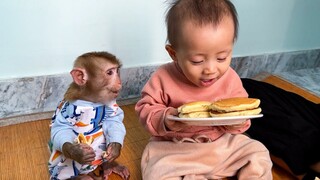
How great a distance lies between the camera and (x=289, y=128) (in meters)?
1.02

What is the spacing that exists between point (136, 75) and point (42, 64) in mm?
400

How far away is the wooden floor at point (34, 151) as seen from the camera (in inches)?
36.2

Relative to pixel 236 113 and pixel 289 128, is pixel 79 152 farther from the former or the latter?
pixel 289 128

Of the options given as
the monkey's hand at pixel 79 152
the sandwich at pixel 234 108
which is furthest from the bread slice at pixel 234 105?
the monkey's hand at pixel 79 152

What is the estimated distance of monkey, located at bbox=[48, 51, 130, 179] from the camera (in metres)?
0.78

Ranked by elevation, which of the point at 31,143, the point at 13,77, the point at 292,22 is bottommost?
the point at 31,143

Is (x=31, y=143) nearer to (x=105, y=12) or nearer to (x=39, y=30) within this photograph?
(x=39, y=30)

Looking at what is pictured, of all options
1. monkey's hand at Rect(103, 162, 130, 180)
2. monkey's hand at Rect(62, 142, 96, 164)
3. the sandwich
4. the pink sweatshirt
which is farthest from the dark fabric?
monkey's hand at Rect(62, 142, 96, 164)

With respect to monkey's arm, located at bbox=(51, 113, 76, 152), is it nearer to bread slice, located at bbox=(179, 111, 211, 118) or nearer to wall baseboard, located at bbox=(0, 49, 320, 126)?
bread slice, located at bbox=(179, 111, 211, 118)

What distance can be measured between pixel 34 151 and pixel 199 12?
698mm

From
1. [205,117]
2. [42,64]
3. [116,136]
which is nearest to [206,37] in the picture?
[205,117]

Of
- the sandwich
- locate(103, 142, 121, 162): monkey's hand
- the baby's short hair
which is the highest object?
the baby's short hair

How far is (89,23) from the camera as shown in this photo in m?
1.20

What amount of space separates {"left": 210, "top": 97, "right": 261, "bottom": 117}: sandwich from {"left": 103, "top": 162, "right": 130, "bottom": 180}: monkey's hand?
37cm
